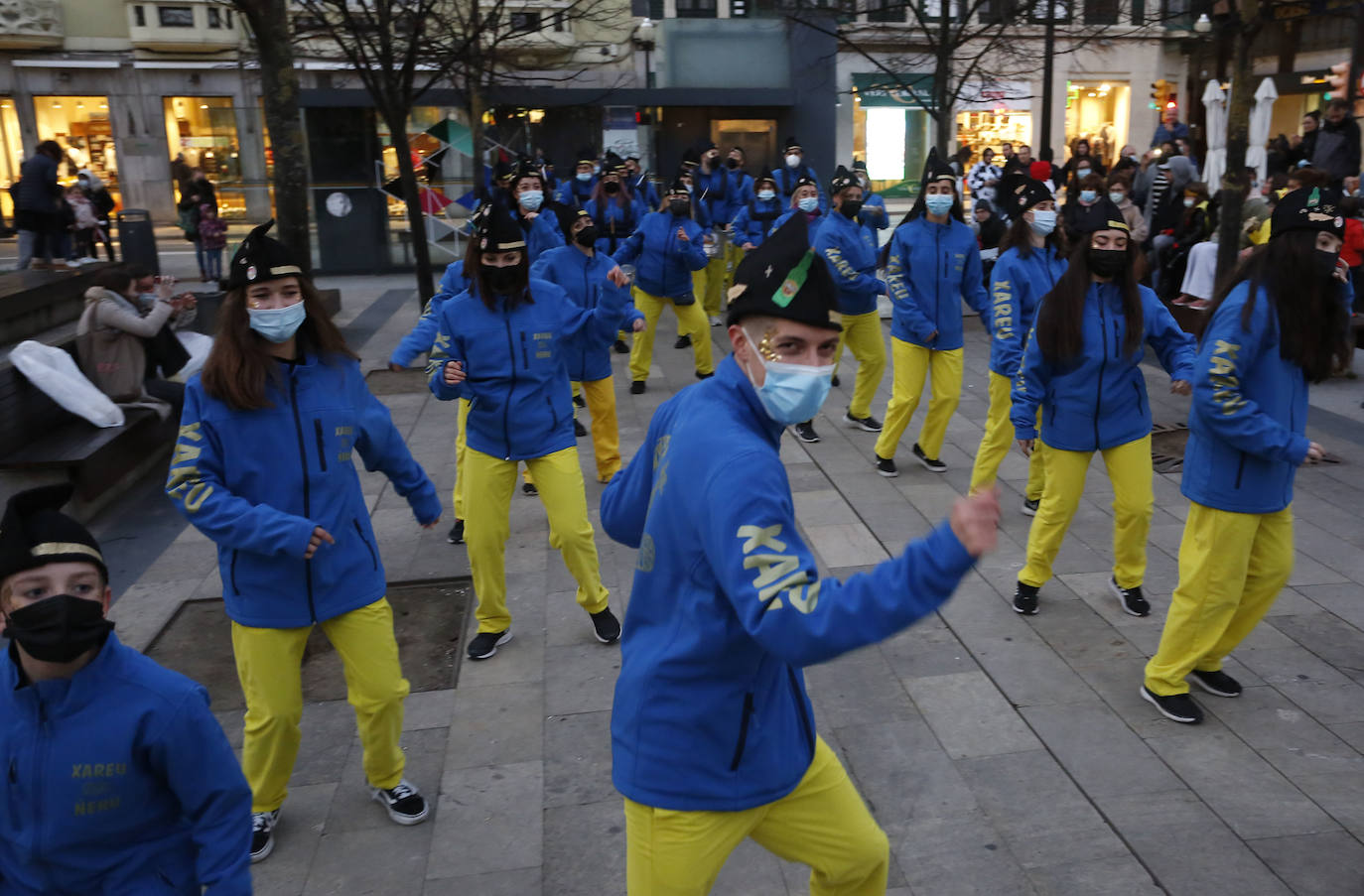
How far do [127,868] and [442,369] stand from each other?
123 inches

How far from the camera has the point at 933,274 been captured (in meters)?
8.56

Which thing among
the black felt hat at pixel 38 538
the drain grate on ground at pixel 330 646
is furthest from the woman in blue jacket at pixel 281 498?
the drain grate on ground at pixel 330 646

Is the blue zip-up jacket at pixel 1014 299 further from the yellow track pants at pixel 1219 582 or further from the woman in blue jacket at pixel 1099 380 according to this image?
the yellow track pants at pixel 1219 582

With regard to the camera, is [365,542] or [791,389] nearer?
[791,389]

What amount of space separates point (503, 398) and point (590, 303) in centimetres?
319

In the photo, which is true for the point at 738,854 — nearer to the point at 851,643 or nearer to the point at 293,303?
the point at 851,643

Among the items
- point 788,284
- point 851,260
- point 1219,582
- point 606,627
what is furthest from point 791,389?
point 851,260

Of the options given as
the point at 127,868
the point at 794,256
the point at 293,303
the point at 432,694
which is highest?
the point at 794,256

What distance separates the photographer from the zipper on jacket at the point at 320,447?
159 inches

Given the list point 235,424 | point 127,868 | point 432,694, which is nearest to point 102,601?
point 127,868

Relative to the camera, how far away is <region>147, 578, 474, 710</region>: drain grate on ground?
18.3 feet

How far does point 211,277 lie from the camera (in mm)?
21000

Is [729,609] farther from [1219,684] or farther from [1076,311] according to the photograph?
[1076,311]

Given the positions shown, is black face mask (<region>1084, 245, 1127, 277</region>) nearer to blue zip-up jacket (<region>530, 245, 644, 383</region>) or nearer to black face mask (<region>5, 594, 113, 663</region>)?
blue zip-up jacket (<region>530, 245, 644, 383</region>)
